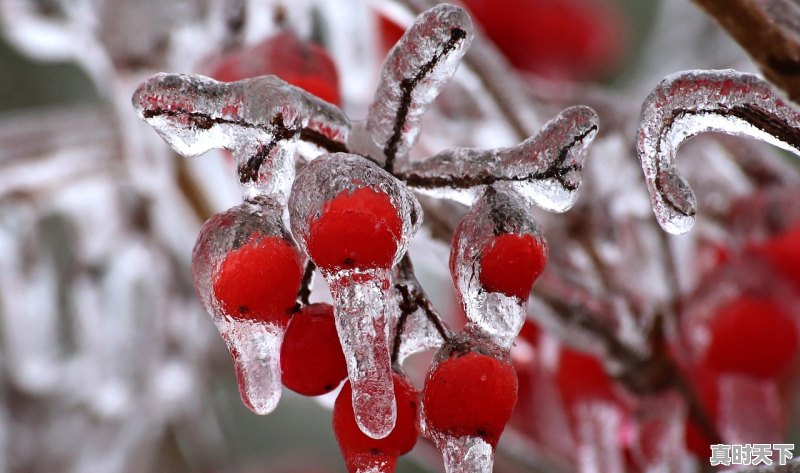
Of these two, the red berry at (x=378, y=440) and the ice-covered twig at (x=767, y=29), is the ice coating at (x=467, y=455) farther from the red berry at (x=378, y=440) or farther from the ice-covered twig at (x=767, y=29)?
the ice-covered twig at (x=767, y=29)

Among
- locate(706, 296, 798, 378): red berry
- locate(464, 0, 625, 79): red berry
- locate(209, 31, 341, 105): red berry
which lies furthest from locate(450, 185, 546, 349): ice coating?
locate(464, 0, 625, 79): red berry

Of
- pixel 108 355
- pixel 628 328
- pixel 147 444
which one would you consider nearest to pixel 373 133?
pixel 628 328

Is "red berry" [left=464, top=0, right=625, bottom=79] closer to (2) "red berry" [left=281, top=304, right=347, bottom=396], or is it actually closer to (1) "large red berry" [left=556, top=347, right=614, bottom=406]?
(1) "large red berry" [left=556, top=347, right=614, bottom=406]

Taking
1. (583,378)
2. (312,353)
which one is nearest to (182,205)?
(583,378)

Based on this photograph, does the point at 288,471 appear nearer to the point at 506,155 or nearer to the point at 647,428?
the point at 647,428

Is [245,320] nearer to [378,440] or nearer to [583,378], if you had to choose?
[378,440]

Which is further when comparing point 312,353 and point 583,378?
point 583,378
